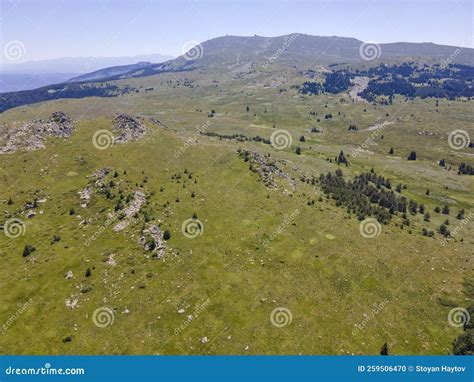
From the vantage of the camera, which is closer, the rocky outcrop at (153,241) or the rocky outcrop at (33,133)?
the rocky outcrop at (153,241)

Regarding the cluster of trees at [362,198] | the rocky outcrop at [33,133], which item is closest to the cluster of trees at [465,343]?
the cluster of trees at [362,198]

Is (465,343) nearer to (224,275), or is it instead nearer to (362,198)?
(224,275)

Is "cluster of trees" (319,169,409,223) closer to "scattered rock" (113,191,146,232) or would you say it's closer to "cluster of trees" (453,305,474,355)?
"cluster of trees" (453,305,474,355)

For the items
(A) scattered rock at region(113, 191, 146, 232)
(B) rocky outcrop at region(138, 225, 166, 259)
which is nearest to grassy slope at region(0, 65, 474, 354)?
(B) rocky outcrop at region(138, 225, 166, 259)

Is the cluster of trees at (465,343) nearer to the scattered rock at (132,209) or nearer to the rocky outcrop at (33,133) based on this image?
the scattered rock at (132,209)

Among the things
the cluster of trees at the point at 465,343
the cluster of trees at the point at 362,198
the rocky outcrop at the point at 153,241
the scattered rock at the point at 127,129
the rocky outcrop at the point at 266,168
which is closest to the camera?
the cluster of trees at the point at 465,343

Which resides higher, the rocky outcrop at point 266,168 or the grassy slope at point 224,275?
the rocky outcrop at point 266,168

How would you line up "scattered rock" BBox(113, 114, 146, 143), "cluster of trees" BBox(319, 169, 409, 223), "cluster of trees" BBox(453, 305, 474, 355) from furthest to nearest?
"scattered rock" BBox(113, 114, 146, 143) → "cluster of trees" BBox(319, 169, 409, 223) → "cluster of trees" BBox(453, 305, 474, 355)

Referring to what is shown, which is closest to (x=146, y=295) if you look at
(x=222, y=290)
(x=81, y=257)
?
(x=222, y=290)

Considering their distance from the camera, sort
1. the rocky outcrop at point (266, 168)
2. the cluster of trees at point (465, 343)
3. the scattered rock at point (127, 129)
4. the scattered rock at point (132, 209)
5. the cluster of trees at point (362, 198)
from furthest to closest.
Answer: the scattered rock at point (127, 129) → the rocky outcrop at point (266, 168) → the cluster of trees at point (362, 198) → the scattered rock at point (132, 209) → the cluster of trees at point (465, 343)

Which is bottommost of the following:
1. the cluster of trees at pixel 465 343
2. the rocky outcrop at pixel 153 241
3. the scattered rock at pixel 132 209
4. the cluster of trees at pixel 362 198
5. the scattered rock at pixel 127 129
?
the cluster of trees at pixel 465 343
